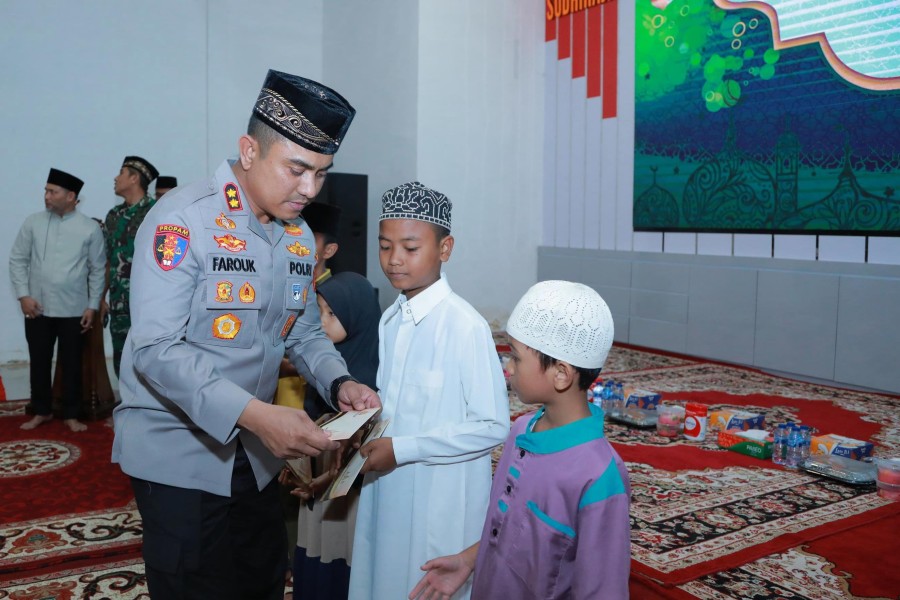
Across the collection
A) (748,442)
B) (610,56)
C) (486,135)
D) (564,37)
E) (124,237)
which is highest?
(564,37)

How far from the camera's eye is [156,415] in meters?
1.42

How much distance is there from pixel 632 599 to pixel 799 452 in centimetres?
175

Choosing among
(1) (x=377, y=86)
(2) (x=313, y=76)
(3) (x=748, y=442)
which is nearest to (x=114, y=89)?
(2) (x=313, y=76)

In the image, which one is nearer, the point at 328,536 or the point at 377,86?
the point at 328,536

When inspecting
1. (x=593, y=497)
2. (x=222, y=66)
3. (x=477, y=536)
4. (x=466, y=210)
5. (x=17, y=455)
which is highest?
(x=222, y=66)

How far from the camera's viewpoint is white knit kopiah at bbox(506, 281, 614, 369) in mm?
1356

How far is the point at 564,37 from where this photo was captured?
785 centimetres

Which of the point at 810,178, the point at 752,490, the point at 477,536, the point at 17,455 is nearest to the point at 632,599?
the point at 477,536

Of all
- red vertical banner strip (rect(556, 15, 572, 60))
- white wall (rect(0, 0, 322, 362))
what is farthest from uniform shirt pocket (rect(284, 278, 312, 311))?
red vertical banner strip (rect(556, 15, 572, 60))

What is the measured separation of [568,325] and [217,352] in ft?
2.22

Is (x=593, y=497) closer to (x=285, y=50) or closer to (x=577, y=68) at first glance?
(x=577, y=68)

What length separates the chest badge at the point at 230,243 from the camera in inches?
56.1

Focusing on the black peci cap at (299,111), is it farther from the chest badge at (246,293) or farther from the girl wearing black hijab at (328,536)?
the girl wearing black hijab at (328,536)

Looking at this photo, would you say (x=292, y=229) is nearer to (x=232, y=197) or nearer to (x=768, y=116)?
(x=232, y=197)
